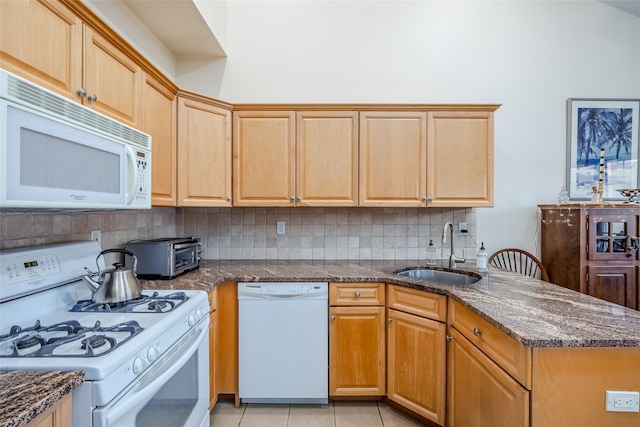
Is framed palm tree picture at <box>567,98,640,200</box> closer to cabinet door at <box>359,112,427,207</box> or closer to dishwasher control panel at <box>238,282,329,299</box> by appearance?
cabinet door at <box>359,112,427,207</box>

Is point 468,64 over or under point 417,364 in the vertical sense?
over

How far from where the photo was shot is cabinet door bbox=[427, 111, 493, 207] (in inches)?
91.0

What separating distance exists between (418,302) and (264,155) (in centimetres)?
153

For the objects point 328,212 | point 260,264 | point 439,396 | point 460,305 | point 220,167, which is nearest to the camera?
point 460,305

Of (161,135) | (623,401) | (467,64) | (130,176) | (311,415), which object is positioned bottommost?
(311,415)

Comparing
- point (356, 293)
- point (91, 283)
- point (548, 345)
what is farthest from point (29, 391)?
point (356, 293)

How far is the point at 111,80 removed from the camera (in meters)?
1.47

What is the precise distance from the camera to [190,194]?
2150 mm

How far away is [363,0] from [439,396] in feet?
10.3

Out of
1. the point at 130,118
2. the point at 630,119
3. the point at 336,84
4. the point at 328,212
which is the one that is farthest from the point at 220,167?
the point at 630,119

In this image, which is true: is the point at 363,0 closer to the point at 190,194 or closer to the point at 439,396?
the point at 190,194

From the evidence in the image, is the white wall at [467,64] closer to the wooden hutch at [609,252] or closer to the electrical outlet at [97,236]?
the wooden hutch at [609,252]

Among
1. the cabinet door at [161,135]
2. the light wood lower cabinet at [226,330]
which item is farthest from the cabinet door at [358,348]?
the cabinet door at [161,135]

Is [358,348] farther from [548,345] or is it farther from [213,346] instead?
A: [548,345]
